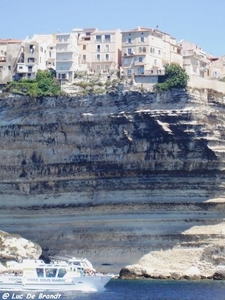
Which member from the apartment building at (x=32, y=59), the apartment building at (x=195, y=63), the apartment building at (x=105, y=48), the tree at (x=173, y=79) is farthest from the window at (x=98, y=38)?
the tree at (x=173, y=79)

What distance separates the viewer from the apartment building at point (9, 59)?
6938 centimetres

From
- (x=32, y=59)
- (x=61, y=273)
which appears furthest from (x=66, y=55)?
(x=61, y=273)

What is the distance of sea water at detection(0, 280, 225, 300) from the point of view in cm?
4806

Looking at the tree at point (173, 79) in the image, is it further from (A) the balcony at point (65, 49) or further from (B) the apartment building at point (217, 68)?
(B) the apartment building at point (217, 68)

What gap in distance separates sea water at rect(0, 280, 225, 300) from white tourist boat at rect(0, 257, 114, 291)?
1.53 feet

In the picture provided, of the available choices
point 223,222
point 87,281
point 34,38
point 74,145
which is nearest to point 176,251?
point 223,222

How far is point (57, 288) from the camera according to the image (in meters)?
50.0

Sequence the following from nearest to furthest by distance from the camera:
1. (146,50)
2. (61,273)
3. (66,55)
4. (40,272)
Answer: (40,272) < (61,273) < (66,55) < (146,50)

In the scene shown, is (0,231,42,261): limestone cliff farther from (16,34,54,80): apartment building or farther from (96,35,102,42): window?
(96,35,102,42): window

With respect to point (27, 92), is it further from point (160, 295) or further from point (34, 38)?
point (160, 295)

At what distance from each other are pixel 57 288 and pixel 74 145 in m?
15.3

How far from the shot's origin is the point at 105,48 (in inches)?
2793

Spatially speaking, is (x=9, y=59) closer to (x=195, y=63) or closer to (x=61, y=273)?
(x=195, y=63)

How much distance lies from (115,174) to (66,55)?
32.0 feet
